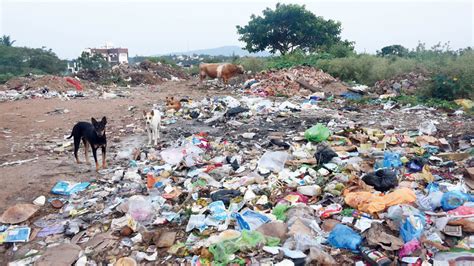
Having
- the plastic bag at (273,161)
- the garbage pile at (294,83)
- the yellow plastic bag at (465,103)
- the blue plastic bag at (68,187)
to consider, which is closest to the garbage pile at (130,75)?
the garbage pile at (294,83)

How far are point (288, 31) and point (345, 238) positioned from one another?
66.1ft

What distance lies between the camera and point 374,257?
8.73ft

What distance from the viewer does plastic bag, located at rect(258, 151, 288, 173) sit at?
4502 mm

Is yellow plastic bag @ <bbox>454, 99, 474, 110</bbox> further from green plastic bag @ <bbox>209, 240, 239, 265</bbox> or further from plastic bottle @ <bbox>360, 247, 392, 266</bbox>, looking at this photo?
green plastic bag @ <bbox>209, 240, 239, 265</bbox>

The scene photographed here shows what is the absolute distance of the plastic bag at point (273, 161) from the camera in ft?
14.8

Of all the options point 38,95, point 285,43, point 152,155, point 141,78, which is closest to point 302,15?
point 285,43

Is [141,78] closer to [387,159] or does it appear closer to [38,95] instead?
[38,95]

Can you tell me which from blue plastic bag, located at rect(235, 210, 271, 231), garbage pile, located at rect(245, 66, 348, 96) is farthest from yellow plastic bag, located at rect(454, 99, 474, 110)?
blue plastic bag, located at rect(235, 210, 271, 231)

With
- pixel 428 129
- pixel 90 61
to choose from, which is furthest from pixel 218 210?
pixel 90 61

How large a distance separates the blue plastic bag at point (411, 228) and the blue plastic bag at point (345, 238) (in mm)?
336

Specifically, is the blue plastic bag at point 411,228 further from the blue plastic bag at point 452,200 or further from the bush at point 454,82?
the bush at point 454,82

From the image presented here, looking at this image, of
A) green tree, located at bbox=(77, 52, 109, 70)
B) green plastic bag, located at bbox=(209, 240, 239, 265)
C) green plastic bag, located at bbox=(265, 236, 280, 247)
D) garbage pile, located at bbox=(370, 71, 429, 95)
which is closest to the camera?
green plastic bag, located at bbox=(209, 240, 239, 265)

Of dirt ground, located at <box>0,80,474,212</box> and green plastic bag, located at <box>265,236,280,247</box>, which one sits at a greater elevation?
dirt ground, located at <box>0,80,474,212</box>

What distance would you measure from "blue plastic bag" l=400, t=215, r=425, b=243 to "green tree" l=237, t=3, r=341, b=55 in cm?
1941
